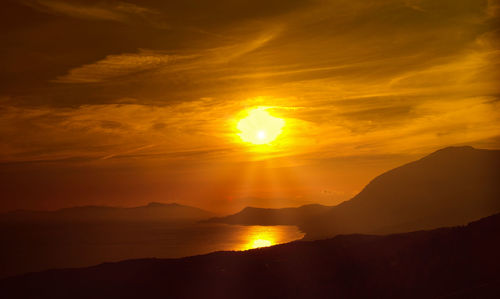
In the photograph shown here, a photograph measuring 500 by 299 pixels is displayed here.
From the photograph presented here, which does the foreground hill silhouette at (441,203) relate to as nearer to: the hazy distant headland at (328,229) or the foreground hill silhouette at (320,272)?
the hazy distant headland at (328,229)

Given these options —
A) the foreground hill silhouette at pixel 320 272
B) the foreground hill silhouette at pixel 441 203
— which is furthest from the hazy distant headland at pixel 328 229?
the foreground hill silhouette at pixel 320 272

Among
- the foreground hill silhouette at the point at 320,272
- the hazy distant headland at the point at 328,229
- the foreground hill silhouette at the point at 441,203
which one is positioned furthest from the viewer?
the foreground hill silhouette at the point at 441,203

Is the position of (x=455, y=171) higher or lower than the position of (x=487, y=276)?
higher

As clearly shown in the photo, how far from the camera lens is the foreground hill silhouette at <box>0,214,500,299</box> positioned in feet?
45.0

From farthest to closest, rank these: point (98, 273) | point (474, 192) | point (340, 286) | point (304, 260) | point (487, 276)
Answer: point (474, 192)
point (98, 273)
point (304, 260)
point (340, 286)
point (487, 276)

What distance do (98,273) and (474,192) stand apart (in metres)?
150

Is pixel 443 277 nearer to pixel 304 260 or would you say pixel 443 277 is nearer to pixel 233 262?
pixel 304 260

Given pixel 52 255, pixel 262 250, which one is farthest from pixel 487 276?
pixel 52 255

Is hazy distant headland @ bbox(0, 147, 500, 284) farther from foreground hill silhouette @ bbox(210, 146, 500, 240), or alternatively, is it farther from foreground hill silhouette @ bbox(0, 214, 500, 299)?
foreground hill silhouette @ bbox(0, 214, 500, 299)

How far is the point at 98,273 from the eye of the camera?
17.6 meters

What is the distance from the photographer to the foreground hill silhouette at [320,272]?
1372cm

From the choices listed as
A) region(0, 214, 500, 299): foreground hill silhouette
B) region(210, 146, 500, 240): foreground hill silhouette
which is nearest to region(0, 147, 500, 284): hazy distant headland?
region(210, 146, 500, 240): foreground hill silhouette

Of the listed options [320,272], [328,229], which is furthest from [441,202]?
[320,272]

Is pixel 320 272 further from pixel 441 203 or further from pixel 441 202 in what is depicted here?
pixel 441 202
